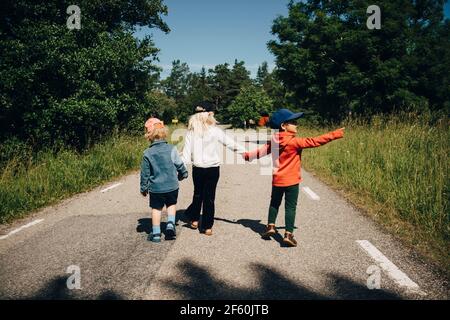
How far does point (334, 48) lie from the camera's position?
859 inches

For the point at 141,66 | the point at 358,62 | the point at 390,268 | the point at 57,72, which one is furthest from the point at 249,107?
the point at 390,268

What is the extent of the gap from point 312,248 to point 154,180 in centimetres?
226

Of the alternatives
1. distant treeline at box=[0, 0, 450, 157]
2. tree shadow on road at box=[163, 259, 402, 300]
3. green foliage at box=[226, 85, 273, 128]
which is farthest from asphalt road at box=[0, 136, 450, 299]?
green foliage at box=[226, 85, 273, 128]

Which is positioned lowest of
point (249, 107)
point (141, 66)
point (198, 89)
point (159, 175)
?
point (159, 175)

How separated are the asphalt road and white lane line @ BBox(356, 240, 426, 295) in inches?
0.4

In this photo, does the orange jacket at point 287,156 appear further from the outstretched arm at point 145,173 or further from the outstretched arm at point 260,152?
the outstretched arm at point 145,173

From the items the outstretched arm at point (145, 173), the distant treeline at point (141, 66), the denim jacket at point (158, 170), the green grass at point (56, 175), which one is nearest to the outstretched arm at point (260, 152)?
the denim jacket at point (158, 170)

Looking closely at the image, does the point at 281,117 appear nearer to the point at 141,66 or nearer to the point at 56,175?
the point at 56,175

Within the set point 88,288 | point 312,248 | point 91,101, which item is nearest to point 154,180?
point 88,288

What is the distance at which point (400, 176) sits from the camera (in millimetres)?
6465

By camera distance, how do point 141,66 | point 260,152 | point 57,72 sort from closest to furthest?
1. point 260,152
2. point 57,72
3. point 141,66

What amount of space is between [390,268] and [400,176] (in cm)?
343

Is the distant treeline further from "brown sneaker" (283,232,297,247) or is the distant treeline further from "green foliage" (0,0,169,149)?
"brown sneaker" (283,232,297,247)

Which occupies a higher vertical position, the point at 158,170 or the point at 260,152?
the point at 260,152
